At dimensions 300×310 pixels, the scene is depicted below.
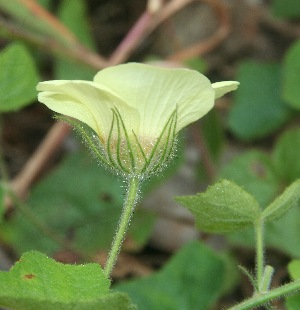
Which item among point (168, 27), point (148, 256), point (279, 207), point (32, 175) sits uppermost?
point (168, 27)

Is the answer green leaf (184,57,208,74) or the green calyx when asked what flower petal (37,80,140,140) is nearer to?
the green calyx

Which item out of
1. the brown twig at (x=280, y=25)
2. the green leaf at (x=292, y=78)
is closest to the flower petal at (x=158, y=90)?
the green leaf at (x=292, y=78)

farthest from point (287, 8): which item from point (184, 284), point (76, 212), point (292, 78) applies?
point (184, 284)

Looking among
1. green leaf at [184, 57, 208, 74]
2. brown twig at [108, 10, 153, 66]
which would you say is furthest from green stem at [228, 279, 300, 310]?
green leaf at [184, 57, 208, 74]

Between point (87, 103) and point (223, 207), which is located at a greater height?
point (87, 103)

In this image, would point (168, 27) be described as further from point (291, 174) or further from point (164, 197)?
point (291, 174)

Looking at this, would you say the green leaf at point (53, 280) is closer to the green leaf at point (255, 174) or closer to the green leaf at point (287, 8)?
the green leaf at point (255, 174)

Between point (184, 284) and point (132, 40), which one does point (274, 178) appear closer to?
point (184, 284)

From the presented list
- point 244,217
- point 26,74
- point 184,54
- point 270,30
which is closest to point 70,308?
point 244,217
